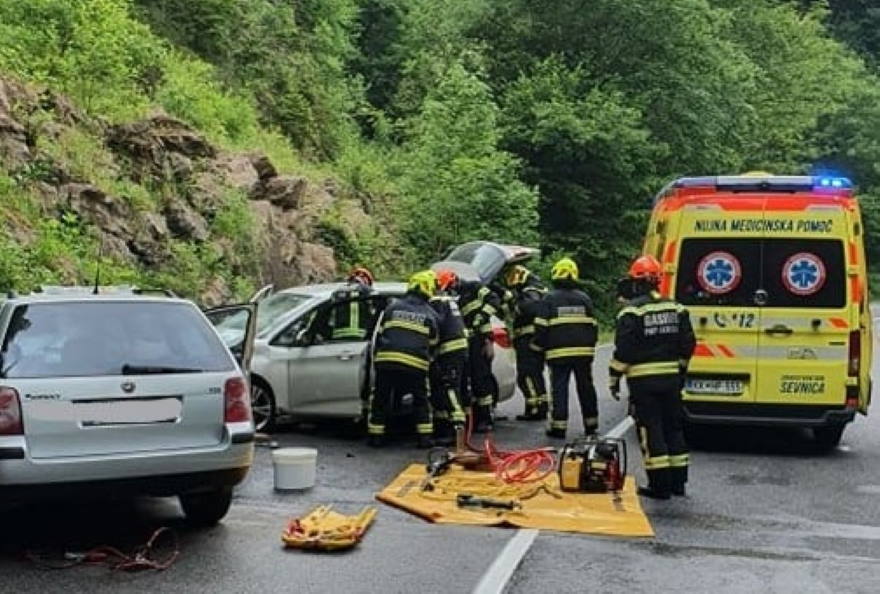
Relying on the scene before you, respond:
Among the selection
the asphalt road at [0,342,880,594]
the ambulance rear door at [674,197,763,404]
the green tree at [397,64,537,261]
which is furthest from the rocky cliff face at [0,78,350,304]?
the ambulance rear door at [674,197,763,404]

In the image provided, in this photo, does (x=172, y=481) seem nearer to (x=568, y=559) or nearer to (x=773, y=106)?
(x=568, y=559)

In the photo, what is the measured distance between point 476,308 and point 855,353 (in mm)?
3613

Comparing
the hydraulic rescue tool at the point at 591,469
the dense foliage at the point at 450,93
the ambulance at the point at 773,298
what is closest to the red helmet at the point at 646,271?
the hydraulic rescue tool at the point at 591,469

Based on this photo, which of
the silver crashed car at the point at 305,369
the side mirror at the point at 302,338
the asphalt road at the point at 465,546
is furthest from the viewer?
the side mirror at the point at 302,338

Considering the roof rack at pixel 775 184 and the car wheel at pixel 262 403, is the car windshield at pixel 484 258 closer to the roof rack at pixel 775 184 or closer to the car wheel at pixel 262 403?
the roof rack at pixel 775 184

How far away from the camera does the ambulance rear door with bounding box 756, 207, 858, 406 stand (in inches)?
441

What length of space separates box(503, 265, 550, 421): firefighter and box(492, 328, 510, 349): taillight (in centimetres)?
35

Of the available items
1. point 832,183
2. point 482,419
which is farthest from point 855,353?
point 482,419

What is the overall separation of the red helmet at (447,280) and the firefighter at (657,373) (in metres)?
2.75

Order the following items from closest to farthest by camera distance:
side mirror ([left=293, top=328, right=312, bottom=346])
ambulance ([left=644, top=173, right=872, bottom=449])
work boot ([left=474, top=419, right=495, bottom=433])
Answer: ambulance ([left=644, top=173, right=872, bottom=449]) < side mirror ([left=293, top=328, right=312, bottom=346]) < work boot ([left=474, top=419, right=495, bottom=433])

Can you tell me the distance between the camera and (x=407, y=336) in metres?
10.8

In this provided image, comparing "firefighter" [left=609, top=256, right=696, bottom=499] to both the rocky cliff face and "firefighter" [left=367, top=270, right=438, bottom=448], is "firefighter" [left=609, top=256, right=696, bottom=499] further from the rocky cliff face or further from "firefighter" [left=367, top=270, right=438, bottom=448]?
the rocky cliff face

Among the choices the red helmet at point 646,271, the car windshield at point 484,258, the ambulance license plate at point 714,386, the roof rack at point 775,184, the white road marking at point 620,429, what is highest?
the roof rack at point 775,184

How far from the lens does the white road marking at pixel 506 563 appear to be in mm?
6410
